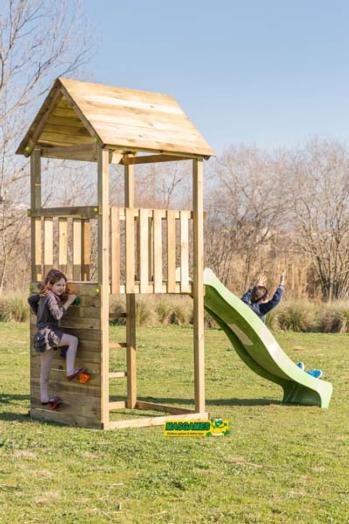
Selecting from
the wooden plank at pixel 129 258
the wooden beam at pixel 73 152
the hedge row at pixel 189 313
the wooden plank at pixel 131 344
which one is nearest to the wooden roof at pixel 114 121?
the wooden beam at pixel 73 152

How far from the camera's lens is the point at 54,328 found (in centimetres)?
947

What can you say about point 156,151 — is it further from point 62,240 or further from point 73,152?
point 62,240

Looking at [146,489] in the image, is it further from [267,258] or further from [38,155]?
[267,258]

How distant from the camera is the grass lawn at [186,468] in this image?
595 centimetres

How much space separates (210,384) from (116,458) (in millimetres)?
5307

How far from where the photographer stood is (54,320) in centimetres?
950

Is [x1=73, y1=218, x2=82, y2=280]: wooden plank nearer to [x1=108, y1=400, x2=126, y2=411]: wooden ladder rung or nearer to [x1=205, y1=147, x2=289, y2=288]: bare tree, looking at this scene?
[x1=108, y1=400, x2=126, y2=411]: wooden ladder rung

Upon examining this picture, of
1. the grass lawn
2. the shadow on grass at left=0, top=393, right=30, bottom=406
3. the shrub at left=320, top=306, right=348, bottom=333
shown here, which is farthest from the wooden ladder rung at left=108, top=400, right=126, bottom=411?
the shrub at left=320, top=306, right=348, bottom=333

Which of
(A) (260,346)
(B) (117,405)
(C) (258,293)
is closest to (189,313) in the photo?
(C) (258,293)

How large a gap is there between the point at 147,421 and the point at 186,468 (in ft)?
7.21

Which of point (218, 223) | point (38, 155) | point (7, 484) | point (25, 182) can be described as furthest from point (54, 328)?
point (218, 223)

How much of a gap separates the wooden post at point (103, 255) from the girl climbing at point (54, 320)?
30 centimetres

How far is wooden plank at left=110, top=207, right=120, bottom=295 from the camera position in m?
9.17

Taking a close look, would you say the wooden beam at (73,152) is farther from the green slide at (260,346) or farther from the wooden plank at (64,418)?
the wooden plank at (64,418)
